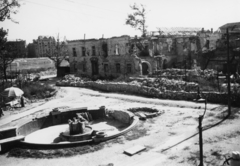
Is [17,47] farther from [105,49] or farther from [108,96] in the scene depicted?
[108,96]

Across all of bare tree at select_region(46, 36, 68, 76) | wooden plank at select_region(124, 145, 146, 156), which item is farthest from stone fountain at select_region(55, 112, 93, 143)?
bare tree at select_region(46, 36, 68, 76)

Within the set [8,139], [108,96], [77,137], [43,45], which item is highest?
[43,45]

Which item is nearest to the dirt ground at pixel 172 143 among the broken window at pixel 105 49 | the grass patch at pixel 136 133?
the grass patch at pixel 136 133

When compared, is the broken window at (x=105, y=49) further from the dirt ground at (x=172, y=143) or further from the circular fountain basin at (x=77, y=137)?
the circular fountain basin at (x=77, y=137)

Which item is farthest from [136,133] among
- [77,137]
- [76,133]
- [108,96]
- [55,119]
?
[108,96]

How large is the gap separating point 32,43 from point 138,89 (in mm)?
87705

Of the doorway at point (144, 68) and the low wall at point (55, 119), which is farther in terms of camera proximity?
the doorway at point (144, 68)

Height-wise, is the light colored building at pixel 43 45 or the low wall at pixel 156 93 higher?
the light colored building at pixel 43 45

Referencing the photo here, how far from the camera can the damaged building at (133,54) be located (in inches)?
1417

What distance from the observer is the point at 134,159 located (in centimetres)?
1033

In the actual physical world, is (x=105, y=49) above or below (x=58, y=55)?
below

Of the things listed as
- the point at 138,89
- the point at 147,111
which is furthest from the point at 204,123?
the point at 138,89

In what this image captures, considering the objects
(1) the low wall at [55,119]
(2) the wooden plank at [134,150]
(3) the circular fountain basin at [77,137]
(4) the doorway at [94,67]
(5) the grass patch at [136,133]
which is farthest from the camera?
(4) the doorway at [94,67]

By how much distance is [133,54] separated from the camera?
34.8 m
